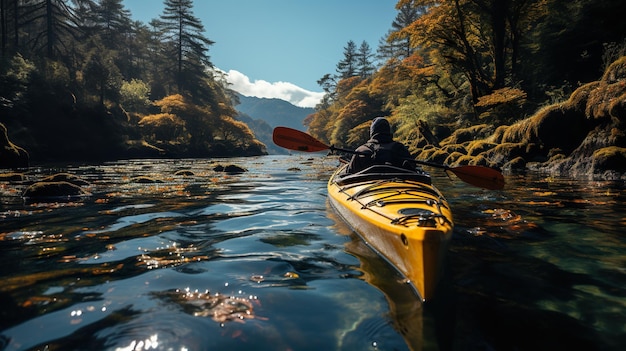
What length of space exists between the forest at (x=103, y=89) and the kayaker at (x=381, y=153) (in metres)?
23.3

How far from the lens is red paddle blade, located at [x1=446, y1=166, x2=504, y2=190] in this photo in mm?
5363

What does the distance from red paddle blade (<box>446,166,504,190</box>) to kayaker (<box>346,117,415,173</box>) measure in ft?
2.60

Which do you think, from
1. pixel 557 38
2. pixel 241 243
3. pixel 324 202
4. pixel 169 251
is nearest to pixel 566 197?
pixel 324 202

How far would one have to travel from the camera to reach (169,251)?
398 cm

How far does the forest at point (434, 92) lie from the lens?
12.9 metres

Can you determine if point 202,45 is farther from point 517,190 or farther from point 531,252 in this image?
point 531,252

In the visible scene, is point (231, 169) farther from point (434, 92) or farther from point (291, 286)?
point (434, 92)

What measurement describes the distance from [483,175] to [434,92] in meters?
28.2

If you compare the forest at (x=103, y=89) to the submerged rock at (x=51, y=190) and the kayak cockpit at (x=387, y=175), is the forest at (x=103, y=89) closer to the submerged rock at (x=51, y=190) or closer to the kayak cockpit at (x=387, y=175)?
the submerged rock at (x=51, y=190)

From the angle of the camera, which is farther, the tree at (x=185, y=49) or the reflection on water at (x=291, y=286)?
the tree at (x=185, y=49)

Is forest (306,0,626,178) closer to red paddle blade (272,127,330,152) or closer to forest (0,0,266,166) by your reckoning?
red paddle blade (272,127,330,152)

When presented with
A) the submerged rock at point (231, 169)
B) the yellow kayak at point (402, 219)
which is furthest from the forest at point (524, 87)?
the submerged rock at point (231, 169)

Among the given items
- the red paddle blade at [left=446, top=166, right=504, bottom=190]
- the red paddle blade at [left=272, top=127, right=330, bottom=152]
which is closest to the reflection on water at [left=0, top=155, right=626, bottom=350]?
the red paddle blade at [left=446, top=166, right=504, bottom=190]

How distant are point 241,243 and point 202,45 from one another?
1945 inches
